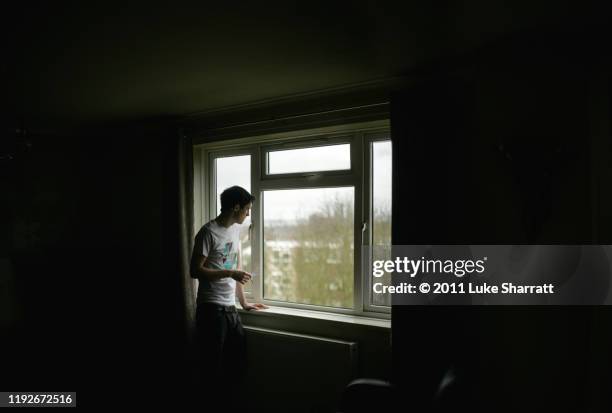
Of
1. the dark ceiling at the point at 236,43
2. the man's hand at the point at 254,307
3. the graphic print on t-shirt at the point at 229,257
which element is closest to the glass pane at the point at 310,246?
the man's hand at the point at 254,307

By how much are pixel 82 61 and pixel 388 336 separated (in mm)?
2509

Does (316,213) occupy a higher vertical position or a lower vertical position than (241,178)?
lower

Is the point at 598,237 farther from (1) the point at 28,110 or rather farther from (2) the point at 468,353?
(1) the point at 28,110

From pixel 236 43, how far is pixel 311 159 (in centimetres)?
119

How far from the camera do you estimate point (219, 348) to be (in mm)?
2594

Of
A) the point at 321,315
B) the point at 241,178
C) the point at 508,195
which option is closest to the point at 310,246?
the point at 321,315

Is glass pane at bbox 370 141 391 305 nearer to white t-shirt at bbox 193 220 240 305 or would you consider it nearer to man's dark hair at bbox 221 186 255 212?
man's dark hair at bbox 221 186 255 212

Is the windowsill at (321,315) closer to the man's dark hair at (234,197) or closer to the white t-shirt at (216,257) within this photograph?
the white t-shirt at (216,257)

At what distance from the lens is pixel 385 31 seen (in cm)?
190

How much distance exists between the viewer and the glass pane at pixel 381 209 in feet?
8.96

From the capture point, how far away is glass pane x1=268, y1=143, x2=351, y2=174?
2.91 m

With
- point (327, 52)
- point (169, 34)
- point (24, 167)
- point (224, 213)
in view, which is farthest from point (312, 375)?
point (24, 167)

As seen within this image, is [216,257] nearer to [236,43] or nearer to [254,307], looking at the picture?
[254,307]

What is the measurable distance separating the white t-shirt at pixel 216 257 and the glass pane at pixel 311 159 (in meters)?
0.72
